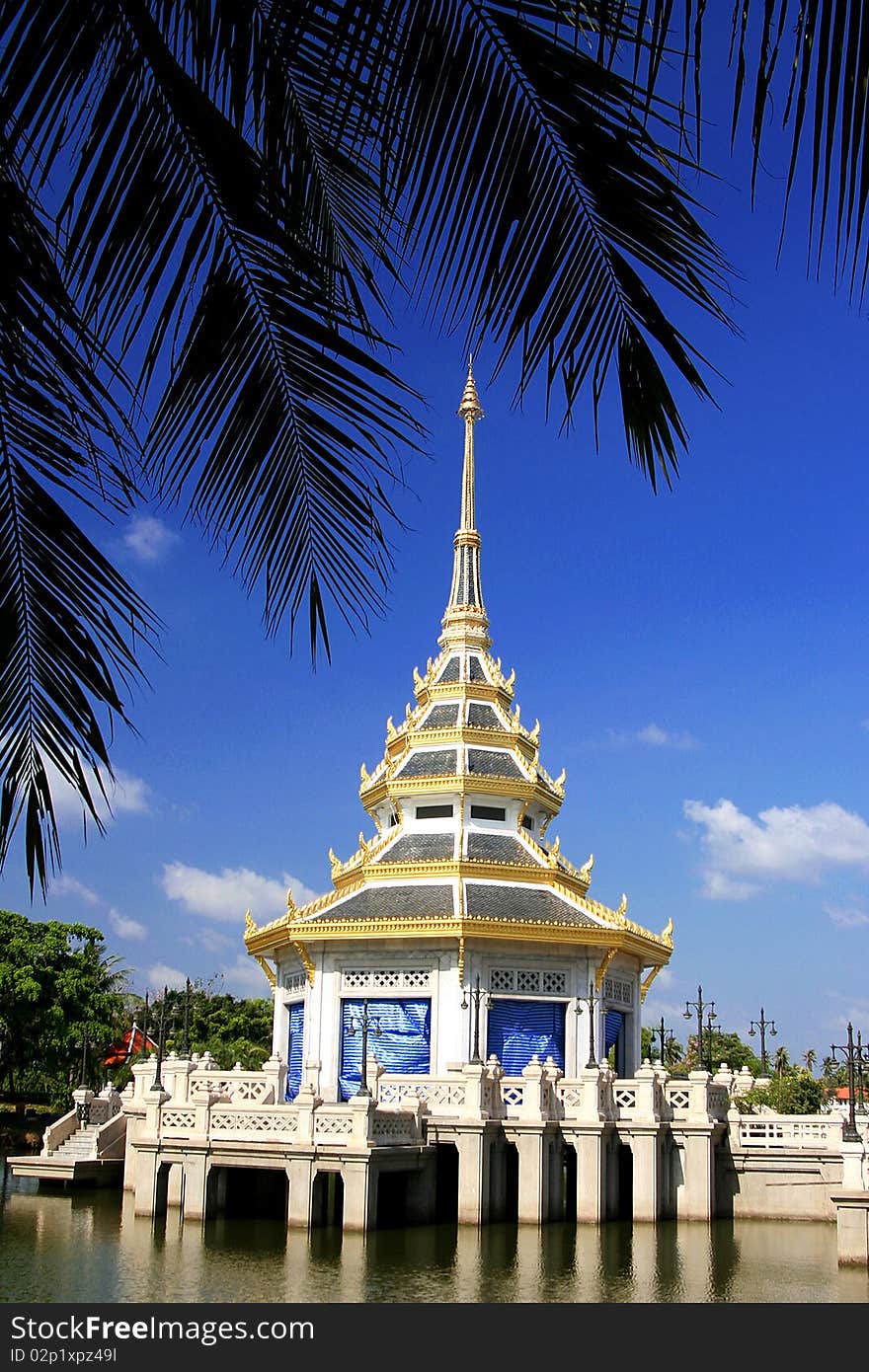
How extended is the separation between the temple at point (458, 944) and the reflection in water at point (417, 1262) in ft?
17.8

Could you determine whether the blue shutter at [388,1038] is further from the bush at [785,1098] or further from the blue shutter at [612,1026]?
the bush at [785,1098]

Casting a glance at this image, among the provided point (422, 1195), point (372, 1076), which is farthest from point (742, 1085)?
point (422, 1195)

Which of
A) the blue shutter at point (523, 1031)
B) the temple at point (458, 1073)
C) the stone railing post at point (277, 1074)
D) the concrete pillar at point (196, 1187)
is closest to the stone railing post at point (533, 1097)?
the temple at point (458, 1073)

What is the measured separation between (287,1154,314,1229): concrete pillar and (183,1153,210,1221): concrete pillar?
2223 mm

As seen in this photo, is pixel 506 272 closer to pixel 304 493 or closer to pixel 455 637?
pixel 304 493

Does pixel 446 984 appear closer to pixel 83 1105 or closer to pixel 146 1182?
pixel 146 1182

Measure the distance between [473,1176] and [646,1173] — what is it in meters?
3.69

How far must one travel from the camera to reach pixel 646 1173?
27000mm

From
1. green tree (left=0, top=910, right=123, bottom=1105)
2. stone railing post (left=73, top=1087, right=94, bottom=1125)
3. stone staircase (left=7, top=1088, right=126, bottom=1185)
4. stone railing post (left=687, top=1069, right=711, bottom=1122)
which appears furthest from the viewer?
green tree (left=0, top=910, right=123, bottom=1105)

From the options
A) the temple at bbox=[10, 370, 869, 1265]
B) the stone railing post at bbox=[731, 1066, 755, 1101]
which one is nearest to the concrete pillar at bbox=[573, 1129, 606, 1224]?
the temple at bbox=[10, 370, 869, 1265]

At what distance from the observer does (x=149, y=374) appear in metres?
5.42

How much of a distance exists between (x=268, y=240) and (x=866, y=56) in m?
2.66

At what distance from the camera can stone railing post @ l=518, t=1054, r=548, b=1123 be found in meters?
26.6

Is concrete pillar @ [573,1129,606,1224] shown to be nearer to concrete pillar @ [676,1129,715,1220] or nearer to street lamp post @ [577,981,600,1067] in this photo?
concrete pillar @ [676,1129,715,1220]
